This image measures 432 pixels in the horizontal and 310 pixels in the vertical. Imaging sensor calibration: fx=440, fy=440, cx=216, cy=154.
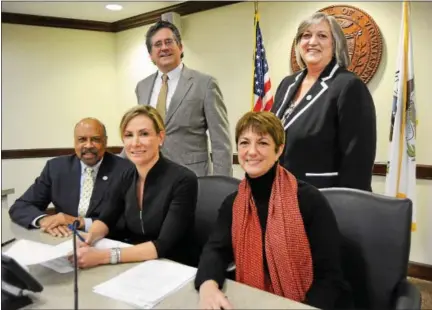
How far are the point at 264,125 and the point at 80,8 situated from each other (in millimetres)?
3926

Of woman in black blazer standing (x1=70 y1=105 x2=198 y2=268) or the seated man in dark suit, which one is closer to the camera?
woman in black blazer standing (x1=70 y1=105 x2=198 y2=268)

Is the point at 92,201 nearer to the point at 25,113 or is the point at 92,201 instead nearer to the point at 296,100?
the point at 296,100

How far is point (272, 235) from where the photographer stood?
1.39 m

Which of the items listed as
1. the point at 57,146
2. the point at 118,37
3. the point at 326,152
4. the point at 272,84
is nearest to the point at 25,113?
the point at 57,146

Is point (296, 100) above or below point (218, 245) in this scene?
above

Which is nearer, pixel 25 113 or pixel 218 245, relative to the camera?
pixel 218 245

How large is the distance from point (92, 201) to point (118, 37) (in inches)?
152

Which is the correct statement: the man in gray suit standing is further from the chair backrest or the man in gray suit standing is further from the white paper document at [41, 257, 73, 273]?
the white paper document at [41, 257, 73, 273]

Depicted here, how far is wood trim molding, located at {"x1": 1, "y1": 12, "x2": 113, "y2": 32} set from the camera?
4875mm

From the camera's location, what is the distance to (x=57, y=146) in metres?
5.33

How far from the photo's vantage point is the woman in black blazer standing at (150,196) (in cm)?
167

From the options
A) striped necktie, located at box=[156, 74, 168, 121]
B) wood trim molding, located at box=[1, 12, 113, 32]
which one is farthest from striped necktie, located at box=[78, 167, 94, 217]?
wood trim molding, located at box=[1, 12, 113, 32]

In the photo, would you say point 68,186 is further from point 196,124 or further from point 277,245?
point 277,245

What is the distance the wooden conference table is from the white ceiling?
143 inches
